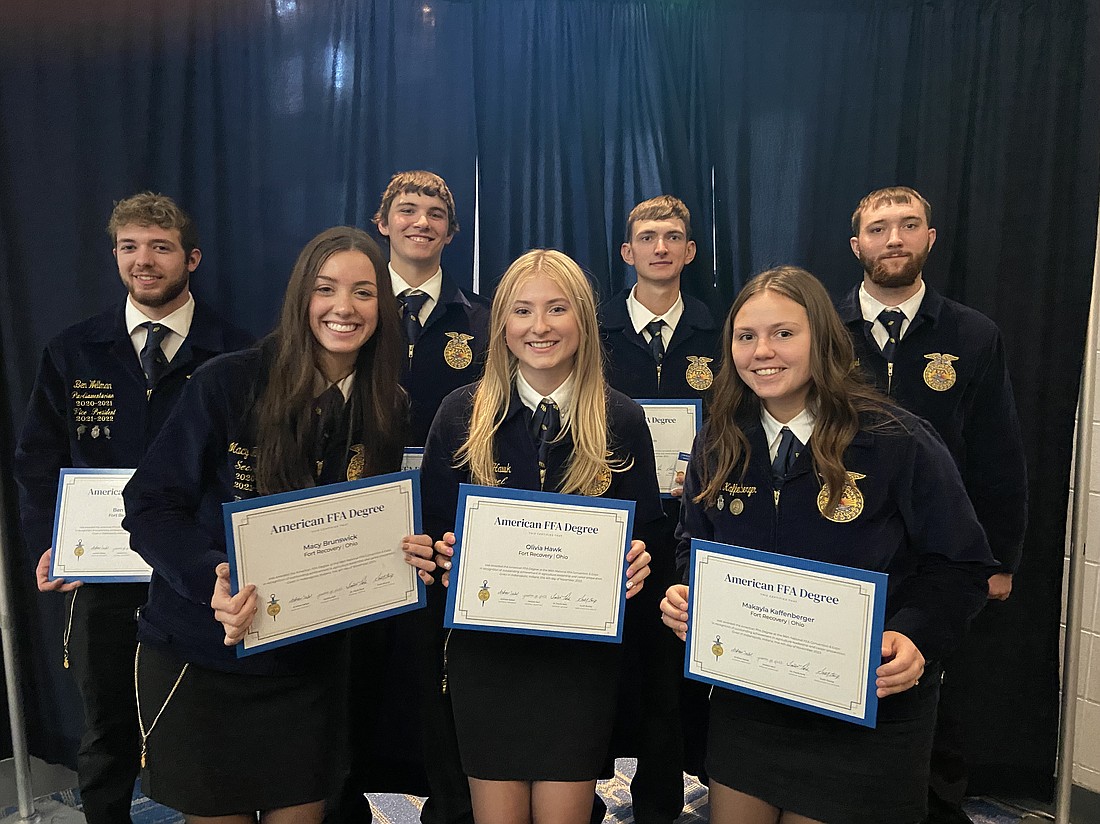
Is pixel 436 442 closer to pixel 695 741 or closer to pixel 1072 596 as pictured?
pixel 695 741

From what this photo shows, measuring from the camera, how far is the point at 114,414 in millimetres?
2713

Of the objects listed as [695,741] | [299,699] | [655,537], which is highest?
[655,537]

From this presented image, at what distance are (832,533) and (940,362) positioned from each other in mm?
1163

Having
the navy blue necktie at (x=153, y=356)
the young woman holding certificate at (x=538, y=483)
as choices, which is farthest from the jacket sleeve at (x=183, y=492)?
the navy blue necktie at (x=153, y=356)

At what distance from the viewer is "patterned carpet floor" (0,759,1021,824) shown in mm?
3029

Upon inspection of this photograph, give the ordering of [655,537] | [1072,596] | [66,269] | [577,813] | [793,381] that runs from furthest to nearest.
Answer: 1. [66,269]
2. [1072,596]
3. [655,537]
4. [577,813]
5. [793,381]

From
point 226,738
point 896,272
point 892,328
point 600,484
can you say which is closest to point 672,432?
point 600,484

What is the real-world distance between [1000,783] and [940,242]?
2.22m

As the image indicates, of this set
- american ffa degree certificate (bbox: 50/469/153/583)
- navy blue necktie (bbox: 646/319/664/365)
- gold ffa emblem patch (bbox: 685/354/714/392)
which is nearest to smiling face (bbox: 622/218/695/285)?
navy blue necktie (bbox: 646/319/664/365)

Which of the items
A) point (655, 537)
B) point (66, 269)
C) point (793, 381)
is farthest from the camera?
point (66, 269)

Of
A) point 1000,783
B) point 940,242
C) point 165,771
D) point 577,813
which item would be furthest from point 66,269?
point 1000,783

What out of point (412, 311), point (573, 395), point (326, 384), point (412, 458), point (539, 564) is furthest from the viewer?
point (412, 311)

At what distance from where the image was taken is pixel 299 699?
2.13 m

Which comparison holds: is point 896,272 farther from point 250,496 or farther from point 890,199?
point 250,496
